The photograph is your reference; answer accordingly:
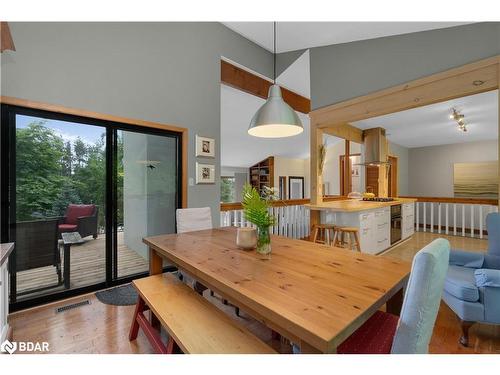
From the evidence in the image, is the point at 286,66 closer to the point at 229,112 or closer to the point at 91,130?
the point at 229,112

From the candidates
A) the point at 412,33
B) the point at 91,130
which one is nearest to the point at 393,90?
the point at 412,33

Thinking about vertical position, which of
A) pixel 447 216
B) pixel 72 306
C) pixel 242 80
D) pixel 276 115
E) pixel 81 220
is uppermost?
pixel 242 80

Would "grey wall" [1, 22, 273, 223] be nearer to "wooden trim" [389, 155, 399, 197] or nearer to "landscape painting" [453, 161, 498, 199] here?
"wooden trim" [389, 155, 399, 197]

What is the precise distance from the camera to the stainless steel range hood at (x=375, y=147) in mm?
5777

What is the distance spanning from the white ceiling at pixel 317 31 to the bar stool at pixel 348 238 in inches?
106

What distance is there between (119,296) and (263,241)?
1991mm

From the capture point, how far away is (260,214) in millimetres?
1714

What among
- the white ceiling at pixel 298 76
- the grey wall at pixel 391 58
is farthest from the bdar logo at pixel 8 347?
the white ceiling at pixel 298 76

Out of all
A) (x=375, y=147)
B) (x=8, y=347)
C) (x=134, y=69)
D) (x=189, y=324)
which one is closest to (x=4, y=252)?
(x=8, y=347)

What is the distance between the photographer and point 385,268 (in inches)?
54.3

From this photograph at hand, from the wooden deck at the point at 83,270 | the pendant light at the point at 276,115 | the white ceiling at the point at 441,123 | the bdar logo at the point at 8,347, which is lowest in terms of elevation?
the bdar logo at the point at 8,347

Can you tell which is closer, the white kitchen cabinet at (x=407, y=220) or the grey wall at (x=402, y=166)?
the white kitchen cabinet at (x=407, y=220)

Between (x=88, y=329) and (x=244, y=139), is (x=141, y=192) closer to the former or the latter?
(x=88, y=329)

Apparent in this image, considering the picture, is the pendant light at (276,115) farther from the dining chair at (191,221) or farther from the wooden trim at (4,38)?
the wooden trim at (4,38)
